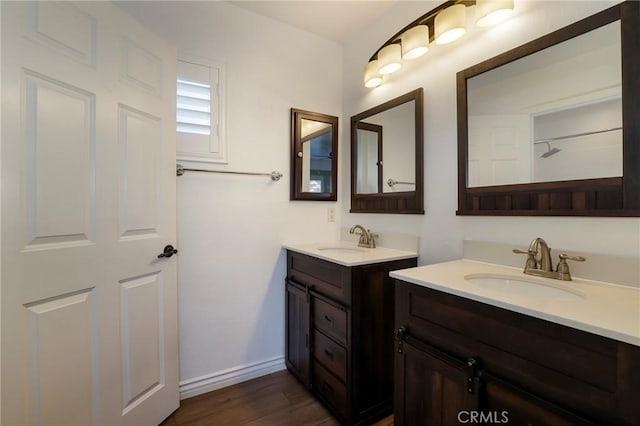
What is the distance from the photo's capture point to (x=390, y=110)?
182 cm

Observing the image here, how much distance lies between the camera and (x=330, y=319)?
4.99ft

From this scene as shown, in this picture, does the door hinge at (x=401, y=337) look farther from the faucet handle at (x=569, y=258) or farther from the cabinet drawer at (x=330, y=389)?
the faucet handle at (x=569, y=258)

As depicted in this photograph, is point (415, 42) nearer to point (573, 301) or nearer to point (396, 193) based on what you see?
point (396, 193)

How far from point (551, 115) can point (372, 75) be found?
1026 mm

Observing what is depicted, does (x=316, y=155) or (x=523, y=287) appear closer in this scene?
(x=523, y=287)

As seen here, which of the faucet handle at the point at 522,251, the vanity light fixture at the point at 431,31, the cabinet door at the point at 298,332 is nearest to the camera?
the faucet handle at the point at 522,251

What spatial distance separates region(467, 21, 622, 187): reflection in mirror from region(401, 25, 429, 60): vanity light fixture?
1.03ft

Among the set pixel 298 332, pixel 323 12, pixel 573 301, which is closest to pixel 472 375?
pixel 573 301

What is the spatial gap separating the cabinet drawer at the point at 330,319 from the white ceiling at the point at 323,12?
188 cm

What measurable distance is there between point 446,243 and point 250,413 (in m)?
1.44

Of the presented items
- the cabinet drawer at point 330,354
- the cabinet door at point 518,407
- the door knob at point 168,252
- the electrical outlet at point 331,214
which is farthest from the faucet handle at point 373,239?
the door knob at point 168,252

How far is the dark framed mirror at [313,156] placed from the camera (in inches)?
79.7

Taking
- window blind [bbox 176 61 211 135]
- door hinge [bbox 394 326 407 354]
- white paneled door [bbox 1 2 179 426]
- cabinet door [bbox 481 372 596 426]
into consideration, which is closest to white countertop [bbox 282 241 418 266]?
door hinge [bbox 394 326 407 354]

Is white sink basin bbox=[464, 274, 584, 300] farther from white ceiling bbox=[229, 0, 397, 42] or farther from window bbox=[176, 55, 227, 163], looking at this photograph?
white ceiling bbox=[229, 0, 397, 42]
